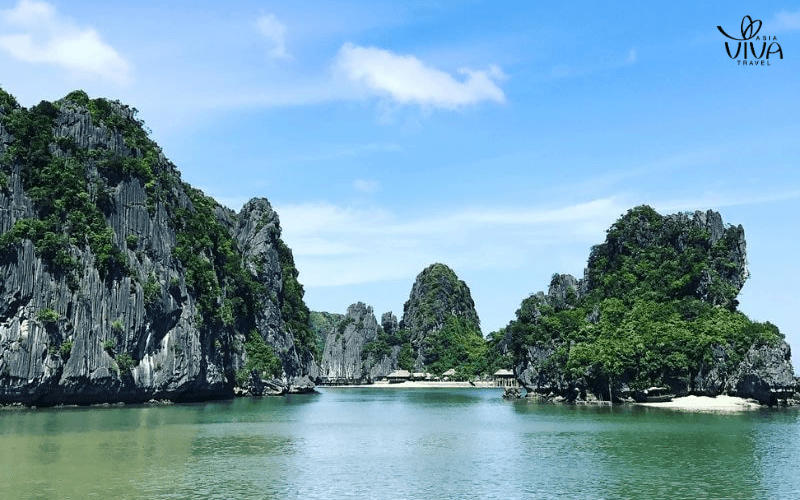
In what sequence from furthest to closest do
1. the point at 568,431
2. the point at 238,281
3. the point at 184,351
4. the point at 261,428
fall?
1. the point at 238,281
2. the point at 184,351
3. the point at 261,428
4. the point at 568,431

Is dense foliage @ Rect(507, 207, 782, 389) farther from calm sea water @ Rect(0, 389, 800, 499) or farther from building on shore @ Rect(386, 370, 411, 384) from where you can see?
building on shore @ Rect(386, 370, 411, 384)

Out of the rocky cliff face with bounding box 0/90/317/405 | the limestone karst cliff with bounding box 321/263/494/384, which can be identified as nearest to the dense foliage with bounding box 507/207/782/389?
the rocky cliff face with bounding box 0/90/317/405

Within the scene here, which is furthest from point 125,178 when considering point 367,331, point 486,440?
point 367,331

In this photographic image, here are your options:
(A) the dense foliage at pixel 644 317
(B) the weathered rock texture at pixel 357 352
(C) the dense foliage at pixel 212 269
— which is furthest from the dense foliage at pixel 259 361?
(B) the weathered rock texture at pixel 357 352

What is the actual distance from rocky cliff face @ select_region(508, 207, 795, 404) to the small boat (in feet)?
2.64

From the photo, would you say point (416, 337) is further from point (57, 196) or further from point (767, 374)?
point (767, 374)

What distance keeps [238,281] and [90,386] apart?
114 feet

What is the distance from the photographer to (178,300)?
251ft

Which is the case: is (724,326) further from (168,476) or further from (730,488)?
(168,476)

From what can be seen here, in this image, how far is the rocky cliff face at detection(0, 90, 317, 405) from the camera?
62.8 m

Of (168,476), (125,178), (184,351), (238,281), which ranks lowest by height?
(168,476)

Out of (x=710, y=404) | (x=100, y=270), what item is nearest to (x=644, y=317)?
(x=710, y=404)

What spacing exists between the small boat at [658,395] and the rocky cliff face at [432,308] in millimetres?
98409

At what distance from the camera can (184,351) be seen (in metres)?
74.2
